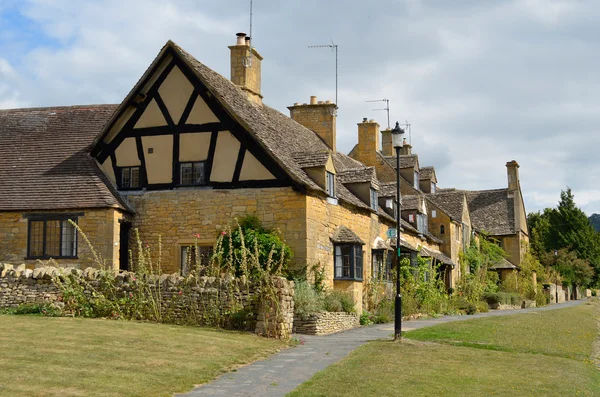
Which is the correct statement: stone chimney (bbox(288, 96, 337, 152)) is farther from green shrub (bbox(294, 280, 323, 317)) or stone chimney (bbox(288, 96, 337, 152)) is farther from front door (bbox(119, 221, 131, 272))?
green shrub (bbox(294, 280, 323, 317))

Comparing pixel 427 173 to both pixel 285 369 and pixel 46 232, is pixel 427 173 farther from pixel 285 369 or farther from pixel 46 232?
pixel 285 369

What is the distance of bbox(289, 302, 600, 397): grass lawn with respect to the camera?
12.7 meters

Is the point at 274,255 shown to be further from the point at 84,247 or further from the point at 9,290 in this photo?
the point at 9,290

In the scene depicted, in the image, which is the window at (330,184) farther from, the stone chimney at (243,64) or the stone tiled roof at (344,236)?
the stone chimney at (243,64)

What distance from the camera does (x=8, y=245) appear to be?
79.3 ft

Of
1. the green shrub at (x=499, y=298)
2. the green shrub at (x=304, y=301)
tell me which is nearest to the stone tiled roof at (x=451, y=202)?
the green shrub at (x=499, y=298)

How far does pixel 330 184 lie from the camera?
84.8 ft

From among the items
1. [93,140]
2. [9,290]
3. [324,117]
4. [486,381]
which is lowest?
[486,381]

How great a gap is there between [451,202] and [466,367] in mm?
32383

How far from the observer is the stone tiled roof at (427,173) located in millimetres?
48875

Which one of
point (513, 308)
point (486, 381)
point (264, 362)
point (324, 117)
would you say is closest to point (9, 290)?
point (264, 362)

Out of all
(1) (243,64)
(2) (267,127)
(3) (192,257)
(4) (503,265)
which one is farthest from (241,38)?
(4) (503,265)

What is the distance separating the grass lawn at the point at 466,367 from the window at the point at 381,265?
6.70 m

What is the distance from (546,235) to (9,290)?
60863 millimetres
